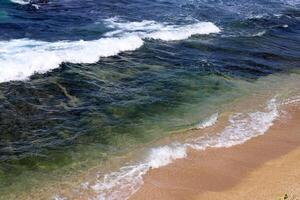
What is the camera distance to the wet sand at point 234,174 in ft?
44.4

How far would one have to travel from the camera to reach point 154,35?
2762 centimetres

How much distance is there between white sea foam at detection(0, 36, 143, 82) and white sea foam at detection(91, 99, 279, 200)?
7713mm

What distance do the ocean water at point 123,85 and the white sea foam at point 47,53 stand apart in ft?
0.15

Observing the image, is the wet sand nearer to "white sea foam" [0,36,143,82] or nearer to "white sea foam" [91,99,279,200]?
"white sea foam" [91,99,279,200]

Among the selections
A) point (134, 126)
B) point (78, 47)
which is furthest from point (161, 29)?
point (134, 126)

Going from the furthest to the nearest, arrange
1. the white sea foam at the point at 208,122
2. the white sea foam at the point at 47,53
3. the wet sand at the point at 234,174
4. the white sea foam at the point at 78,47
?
the white sea foam at the point at 78,47 < the white sea foam at the point at 47,53 < the white sea foam at the point at 208,122 < the wet sand at the point at 234,174

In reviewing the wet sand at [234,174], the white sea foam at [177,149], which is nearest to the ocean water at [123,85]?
the white sea foam at [177,149]

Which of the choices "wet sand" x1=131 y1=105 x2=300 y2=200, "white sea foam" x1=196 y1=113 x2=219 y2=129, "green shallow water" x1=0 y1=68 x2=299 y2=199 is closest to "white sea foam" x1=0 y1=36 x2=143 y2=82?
"green shallow water" x1=0 y1=68 x2=299 y2=199

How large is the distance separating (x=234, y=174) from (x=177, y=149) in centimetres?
197

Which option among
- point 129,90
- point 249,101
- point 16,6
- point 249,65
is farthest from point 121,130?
point 16,6

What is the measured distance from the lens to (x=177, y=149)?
1577cm

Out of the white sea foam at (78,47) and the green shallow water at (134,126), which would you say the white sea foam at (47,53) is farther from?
the green shallow water at (134,126)

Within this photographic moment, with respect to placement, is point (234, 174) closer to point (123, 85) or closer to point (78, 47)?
point (123, 85)

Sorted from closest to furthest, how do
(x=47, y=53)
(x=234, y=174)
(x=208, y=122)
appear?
1. (x=234, y=174)
2. (x=208, y=122)
3. (x=47, y=53)
